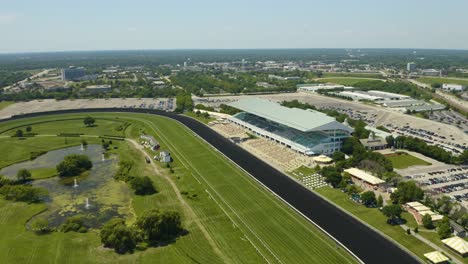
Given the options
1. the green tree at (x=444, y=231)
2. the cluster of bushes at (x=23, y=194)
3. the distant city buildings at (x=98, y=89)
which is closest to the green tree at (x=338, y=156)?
the green tree at (x=444, y=231)

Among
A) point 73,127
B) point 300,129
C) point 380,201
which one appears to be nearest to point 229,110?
point 73,127

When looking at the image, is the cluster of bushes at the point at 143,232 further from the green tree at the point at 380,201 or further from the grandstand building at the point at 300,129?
the grandstand building at the point at 300,129

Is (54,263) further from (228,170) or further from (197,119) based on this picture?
(197,119)

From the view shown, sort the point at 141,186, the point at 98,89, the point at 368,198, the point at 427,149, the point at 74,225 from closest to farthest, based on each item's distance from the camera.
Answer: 1. the point at 74,225
2. the point at 368,198
3. the point at 141,186
4. the point at 427,149
5. the point at 98,89

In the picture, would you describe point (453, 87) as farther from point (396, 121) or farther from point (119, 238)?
point (119, 238)

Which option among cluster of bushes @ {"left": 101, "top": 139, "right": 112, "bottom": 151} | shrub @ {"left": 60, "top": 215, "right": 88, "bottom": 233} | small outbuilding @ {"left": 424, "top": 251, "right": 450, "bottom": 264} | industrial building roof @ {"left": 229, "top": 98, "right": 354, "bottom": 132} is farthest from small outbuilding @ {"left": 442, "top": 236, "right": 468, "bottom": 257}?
cluster of bushes @ {"left": 101, "top": 139, "right": 112, "bottom": 151}

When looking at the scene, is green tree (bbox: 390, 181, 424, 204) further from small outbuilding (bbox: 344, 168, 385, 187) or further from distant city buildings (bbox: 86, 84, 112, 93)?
distant city buildings (bbox: 86, 84, 112, 93)
